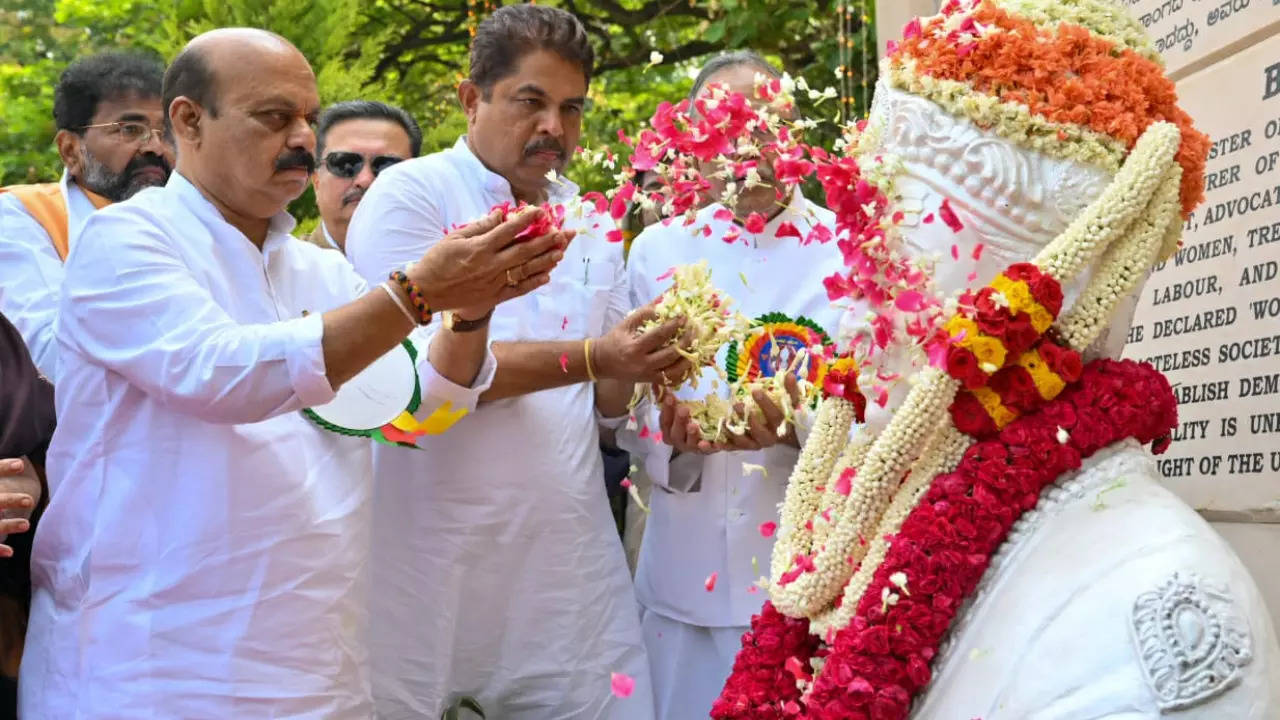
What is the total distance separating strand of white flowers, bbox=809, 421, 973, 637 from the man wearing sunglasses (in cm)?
359

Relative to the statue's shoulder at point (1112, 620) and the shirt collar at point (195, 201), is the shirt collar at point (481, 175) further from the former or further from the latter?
the statue's shoulder at point (1112, 620)

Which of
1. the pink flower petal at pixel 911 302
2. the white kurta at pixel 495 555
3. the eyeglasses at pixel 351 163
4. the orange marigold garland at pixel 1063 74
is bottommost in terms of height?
the white kurta at pixel 495 555

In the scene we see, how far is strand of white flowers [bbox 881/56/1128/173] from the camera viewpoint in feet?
7.83

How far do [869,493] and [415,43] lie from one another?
982 cm

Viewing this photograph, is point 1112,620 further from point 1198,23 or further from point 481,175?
point 481,175

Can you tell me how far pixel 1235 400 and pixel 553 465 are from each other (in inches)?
77.7

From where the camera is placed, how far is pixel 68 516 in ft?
10.7

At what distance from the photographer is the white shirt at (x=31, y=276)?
4199 mm

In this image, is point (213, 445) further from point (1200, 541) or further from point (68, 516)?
point (1200, 541)

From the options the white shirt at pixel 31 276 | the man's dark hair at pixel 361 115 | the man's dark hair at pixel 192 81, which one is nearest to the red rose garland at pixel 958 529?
the man's dark hair at pixel 192 81

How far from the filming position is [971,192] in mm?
2451

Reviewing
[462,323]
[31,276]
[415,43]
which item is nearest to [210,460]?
[462,323]

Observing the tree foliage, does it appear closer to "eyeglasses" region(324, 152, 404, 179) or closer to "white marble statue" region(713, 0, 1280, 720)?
"eyeglasses" region(324, 152, 404, 179)

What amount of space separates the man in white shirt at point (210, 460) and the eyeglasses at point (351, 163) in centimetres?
230
